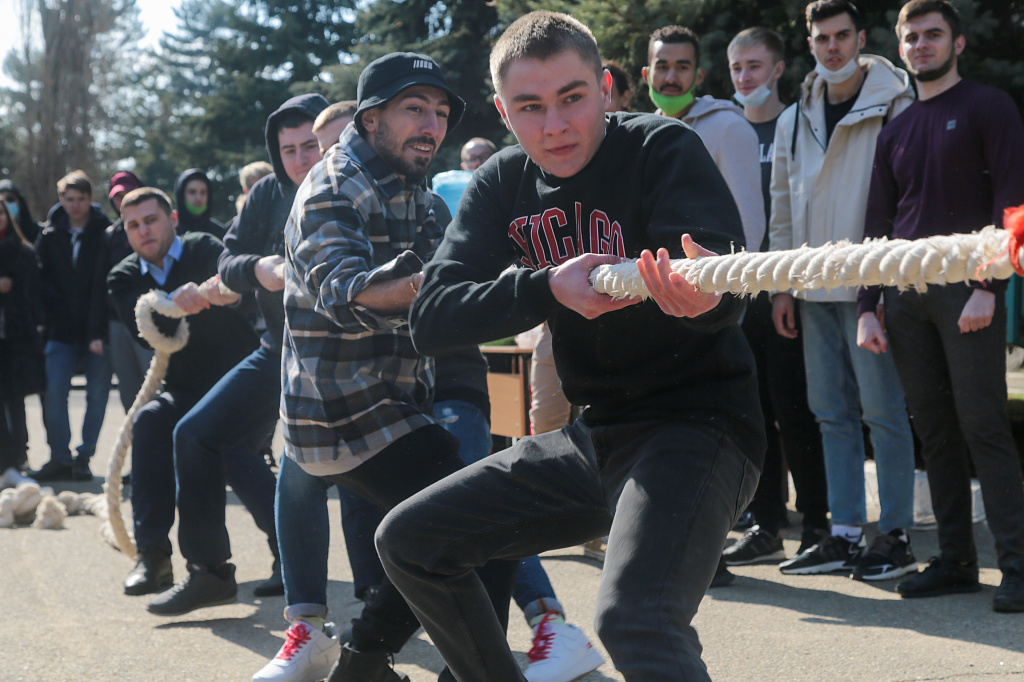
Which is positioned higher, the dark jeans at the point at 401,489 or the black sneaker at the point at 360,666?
the dark jeans at the point at 401,489

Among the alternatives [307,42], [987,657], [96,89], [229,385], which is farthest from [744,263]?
[96,89]

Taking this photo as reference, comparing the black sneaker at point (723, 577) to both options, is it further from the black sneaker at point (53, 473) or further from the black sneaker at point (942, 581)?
the black sneaker at point (53, 473)

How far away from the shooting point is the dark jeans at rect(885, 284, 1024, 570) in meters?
3.76

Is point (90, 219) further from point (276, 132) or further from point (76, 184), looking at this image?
point (276, 132)

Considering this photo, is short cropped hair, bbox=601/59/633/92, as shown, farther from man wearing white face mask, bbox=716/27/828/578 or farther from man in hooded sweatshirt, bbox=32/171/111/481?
man in hooded sweatshirt, bbox=32/171/111/481

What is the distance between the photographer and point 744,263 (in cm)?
171

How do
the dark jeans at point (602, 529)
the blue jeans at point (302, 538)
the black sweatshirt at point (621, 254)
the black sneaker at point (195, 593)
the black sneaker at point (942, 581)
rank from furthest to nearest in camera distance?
the black sneaker at point (195, 593), the black sneaker at point (942, 581), the blue jeans at point (302, 538), the black sweatshirt at point (621, 254), the dark jeans at point (602, 529)

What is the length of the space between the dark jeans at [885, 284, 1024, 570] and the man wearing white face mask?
2.31 feet

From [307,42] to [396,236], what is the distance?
28532 mm

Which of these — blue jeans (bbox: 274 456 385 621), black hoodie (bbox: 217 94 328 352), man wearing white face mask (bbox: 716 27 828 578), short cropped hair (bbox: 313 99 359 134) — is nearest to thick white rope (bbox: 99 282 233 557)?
black hoodie (bbox: 217 94 328 352)

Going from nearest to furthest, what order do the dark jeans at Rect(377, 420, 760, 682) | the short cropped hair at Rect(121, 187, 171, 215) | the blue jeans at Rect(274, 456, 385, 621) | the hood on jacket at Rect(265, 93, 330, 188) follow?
→ the dark jeans at Rect(377, 420, 760, 682), the blue jeans at Rect(274, 456, 385, 621), the hood on jacket at Rect(265, 93, 330, 188), the short cropped hair at Rect(121, 187, 171, 215)

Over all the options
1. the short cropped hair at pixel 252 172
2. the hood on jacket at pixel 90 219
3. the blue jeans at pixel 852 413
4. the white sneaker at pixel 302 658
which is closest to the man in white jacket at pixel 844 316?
the blue jeans at pixel 852 413

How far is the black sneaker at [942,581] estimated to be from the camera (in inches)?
153

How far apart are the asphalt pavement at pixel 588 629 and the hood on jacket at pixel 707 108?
6.87 ft
